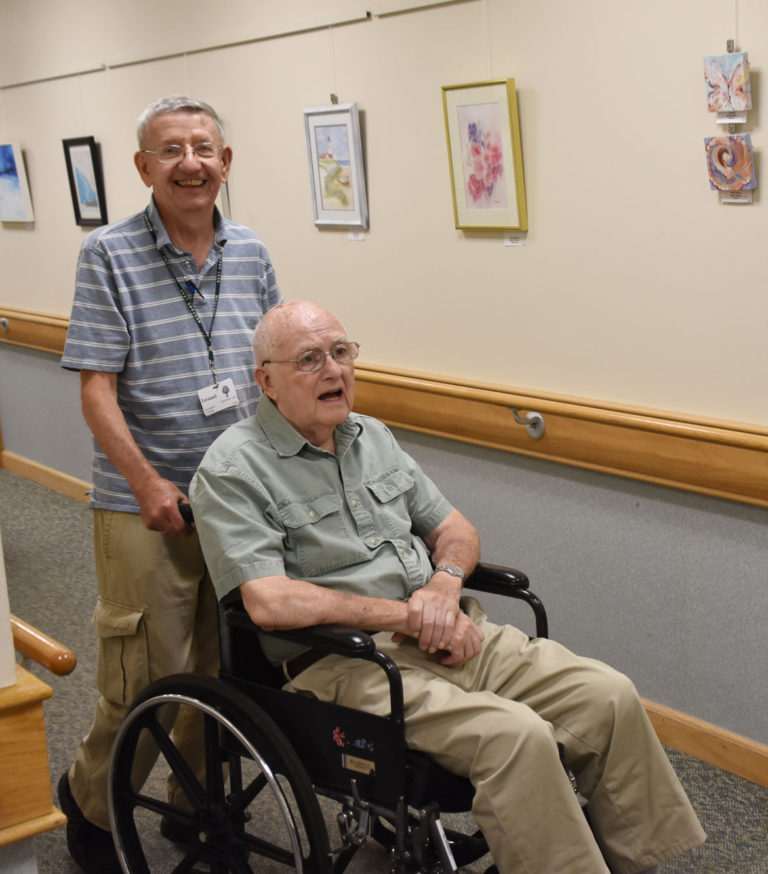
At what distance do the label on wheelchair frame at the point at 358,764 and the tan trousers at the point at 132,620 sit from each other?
2.07ft

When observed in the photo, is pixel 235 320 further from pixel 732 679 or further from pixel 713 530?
pixel 732 679

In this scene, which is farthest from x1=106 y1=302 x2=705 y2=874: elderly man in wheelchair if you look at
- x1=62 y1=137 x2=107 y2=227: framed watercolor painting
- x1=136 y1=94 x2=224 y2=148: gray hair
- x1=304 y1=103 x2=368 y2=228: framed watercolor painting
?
x1=62 y1=137 x2=107 y2=227: framed watercolor painting

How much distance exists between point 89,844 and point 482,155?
2113 millimetres

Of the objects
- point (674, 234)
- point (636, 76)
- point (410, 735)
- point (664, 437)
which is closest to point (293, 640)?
point (410, 735)

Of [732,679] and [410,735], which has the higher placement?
[410,735]

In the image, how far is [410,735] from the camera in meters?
1.98

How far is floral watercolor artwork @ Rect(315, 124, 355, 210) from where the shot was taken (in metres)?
3.55

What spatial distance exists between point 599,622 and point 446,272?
1.17 metres

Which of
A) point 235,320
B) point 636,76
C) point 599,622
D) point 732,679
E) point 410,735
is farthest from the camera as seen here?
point 599,622

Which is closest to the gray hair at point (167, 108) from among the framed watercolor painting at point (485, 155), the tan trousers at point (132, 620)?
the tan trousers at point (132, 620)

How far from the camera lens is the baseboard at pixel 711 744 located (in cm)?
291

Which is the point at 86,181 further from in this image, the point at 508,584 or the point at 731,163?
the point at 508,584

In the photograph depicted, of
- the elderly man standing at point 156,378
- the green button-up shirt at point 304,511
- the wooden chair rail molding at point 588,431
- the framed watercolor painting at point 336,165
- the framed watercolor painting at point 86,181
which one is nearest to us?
the green button-up shirt at point 304,511

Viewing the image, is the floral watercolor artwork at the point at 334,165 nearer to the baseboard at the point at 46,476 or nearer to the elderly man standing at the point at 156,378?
the elderly man standing at the point at 156,378
